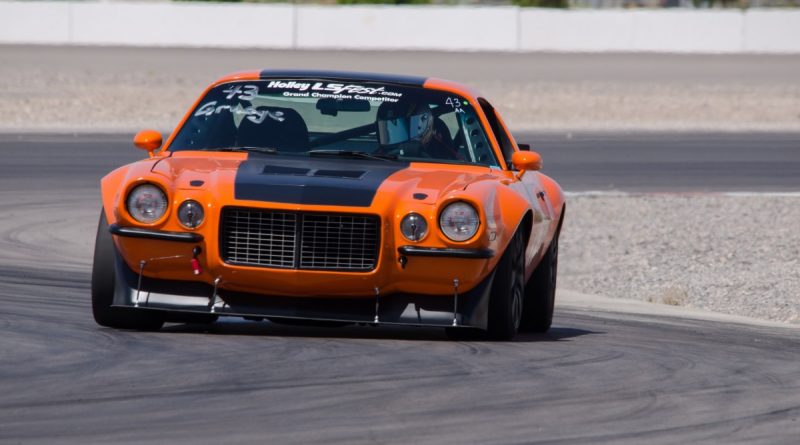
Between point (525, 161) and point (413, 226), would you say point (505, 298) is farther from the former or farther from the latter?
point (525, 161)

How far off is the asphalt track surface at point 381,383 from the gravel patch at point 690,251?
2.82m

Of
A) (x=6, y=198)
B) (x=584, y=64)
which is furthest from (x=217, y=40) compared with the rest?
(x=6, y=198)

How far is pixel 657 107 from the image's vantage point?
3444 centimetres

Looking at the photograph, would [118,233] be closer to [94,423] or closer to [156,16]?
[94,423]

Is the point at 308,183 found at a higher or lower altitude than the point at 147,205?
higher

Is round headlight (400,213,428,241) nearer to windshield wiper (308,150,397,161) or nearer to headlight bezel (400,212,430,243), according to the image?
headlight bezel (400,212,430,243)

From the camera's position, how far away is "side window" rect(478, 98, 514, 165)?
9.37m

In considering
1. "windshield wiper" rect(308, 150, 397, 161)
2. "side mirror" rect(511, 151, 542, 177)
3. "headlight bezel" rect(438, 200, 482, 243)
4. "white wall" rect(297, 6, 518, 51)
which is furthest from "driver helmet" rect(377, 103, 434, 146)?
"white wall" rect(297, 6, 518, 51)

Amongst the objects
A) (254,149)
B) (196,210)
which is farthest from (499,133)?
(196,210)

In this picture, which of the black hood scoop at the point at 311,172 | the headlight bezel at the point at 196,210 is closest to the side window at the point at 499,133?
the black hood scoop at the point at 311,172

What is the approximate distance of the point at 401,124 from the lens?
28.5 ft

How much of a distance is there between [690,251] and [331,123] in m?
7.09

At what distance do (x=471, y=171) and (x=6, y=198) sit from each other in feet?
30.4

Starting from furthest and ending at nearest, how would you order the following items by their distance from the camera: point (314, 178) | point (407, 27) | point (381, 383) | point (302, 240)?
point (407, 27), point (314, 178), point (302, 240), point (381, 383)
